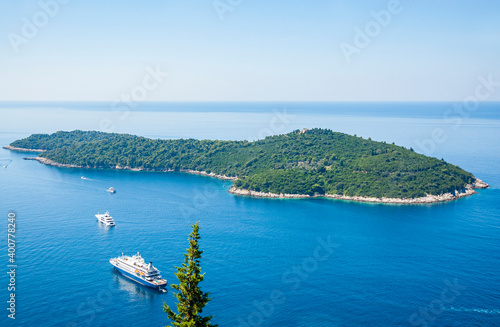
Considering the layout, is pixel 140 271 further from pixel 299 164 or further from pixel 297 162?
pixel 297 162

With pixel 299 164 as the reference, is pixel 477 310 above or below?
below

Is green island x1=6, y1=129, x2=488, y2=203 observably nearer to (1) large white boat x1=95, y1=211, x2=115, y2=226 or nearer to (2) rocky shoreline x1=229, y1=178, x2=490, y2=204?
(2) rocky shoreline x1=229, y1=178, x2=490, y2=204

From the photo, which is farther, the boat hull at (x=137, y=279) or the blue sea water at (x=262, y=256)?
the boat hull at (x=137, y=279)

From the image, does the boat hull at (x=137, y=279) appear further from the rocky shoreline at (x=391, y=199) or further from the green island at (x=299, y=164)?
the green island at (x=299, y=164)

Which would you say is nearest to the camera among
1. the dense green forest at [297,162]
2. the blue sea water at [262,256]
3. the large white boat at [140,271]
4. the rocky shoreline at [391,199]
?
the blue sea water at [262,256]

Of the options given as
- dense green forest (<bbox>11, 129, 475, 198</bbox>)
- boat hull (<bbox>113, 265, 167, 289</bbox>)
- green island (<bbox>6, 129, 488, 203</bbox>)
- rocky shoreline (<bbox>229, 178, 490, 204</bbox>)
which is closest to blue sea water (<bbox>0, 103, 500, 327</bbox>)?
boat hull (<bbox>113, 265, 167, 289</bbox>)

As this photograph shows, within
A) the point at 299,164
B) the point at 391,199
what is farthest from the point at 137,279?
the point at 299,164

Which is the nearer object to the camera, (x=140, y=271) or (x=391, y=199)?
(x=140, y=271)

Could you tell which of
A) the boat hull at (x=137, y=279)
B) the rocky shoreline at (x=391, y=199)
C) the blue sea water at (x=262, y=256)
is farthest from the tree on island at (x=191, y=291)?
the rocky shoreline at (x=391, y=199)
